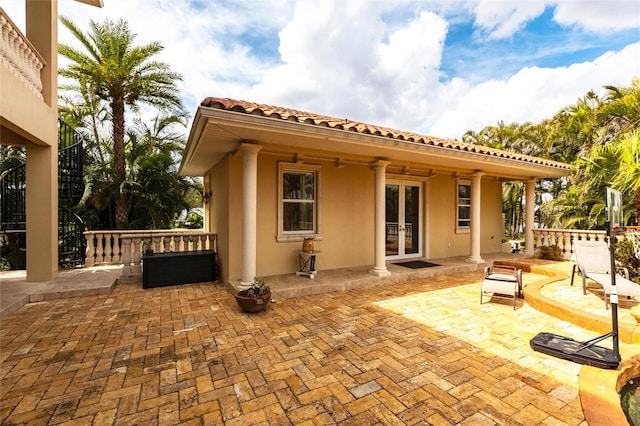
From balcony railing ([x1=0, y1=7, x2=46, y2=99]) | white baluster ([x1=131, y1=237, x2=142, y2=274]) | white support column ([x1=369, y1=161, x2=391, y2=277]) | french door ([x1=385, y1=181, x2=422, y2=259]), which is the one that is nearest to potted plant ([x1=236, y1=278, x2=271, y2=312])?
white support column ([x1=369, y1=161, x2=391, y2=277])

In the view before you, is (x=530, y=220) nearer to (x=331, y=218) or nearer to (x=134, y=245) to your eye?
(x=331, y=218)

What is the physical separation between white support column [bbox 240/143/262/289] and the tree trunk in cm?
686

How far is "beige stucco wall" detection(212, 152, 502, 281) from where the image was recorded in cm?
600

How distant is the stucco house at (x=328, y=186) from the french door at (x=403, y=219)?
0.03 metres

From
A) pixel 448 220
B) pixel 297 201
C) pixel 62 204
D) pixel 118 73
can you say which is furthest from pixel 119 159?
pixel 448 220

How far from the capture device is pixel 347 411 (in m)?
2.26

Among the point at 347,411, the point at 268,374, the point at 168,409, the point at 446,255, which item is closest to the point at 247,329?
the point at 268,374

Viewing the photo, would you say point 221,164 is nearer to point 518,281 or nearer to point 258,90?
point 518,281

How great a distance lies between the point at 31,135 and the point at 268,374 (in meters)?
6.34

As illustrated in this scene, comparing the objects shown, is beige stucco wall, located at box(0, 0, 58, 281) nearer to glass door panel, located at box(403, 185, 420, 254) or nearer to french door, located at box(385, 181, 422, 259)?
french door, located at box(385, 181, 422, 259)

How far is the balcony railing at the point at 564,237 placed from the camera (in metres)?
8.80

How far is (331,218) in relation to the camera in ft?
23.3

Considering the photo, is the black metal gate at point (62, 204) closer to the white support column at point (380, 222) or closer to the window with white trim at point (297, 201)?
the window with white trim at point (297, 201)

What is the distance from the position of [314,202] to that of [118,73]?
328 inches
